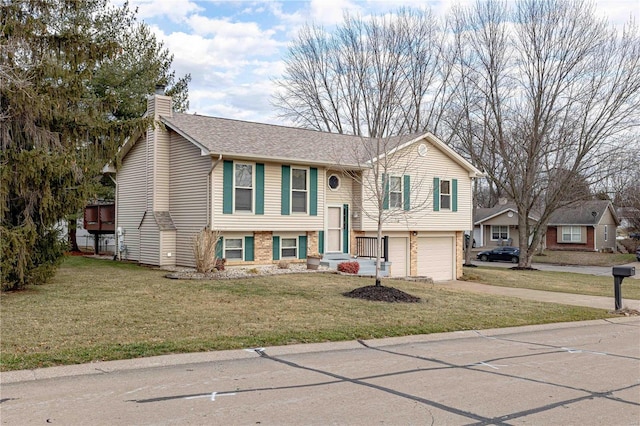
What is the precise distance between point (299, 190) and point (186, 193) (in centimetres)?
396

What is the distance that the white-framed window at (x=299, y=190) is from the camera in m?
20.8

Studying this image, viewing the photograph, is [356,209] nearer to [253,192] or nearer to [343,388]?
[253,192]

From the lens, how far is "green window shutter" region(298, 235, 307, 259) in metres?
21.2

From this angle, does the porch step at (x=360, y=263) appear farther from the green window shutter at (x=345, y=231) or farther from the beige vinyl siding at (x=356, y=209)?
the beige vinyl siding at (x=356, y=209)

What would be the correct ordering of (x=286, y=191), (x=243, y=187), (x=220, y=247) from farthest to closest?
(x=286, y=191) → (x=243, y=187) → (x=220, y=247)

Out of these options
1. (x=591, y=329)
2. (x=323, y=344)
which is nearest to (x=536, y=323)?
(x=591, y=329)

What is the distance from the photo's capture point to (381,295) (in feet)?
44.2

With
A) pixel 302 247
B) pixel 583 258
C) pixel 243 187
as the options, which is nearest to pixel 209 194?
pixel 243 187

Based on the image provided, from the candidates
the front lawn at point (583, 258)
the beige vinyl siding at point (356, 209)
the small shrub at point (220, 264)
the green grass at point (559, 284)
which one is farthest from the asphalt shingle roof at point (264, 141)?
the front lawn at point (583, 258)

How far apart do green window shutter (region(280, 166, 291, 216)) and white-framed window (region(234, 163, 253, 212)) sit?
130cm

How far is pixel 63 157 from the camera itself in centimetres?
1205

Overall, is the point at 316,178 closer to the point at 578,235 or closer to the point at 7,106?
the point at 7,106

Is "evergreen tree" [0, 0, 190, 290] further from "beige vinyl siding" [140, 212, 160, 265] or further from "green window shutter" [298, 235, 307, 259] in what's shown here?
"green window shutter" [298, 235, 307, 259]

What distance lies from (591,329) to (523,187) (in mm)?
23645
